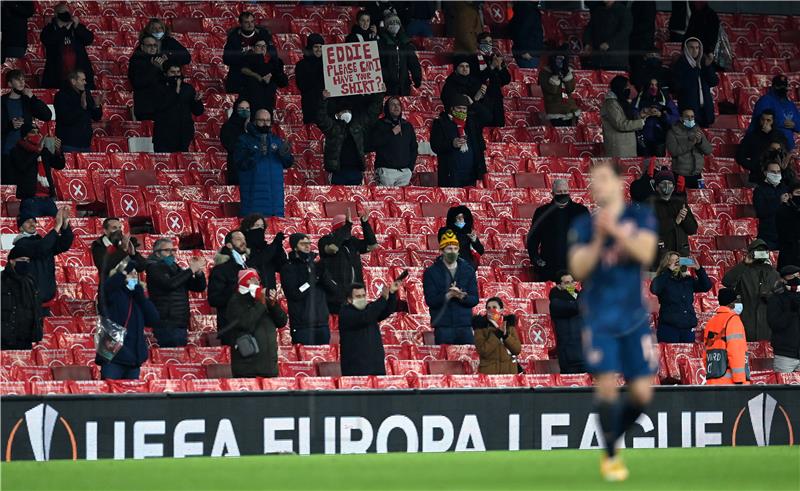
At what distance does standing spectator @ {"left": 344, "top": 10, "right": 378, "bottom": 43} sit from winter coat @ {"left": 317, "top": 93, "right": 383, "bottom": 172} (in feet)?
2.35

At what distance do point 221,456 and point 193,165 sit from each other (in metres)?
6.36

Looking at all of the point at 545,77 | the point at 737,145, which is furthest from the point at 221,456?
the point at 737,145

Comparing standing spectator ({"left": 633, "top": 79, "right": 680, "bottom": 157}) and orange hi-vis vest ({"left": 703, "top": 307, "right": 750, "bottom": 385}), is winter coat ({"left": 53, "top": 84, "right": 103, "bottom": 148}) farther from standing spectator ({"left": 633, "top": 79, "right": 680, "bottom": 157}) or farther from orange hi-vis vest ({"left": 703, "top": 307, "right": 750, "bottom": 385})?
orange hi-vis vest ({"left": 703, "top": 307, "right": 750, "bottom": 385})

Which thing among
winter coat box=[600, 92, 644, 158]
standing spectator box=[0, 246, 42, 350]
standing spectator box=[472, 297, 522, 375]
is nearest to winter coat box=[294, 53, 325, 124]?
winter coat box=[600, 92, 644, 158]

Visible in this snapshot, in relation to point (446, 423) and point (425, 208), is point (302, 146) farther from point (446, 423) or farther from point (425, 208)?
point (446, 423)

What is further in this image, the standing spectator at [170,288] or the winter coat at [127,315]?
the standing spectator at [170,288]

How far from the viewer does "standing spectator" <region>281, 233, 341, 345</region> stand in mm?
17734

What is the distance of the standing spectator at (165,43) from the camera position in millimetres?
20875

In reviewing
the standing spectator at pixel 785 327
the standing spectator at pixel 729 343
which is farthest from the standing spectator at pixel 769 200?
the standing spectator at pixel 729 343

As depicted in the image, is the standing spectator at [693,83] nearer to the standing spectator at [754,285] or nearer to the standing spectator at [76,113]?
the standing spectator at [754,285]

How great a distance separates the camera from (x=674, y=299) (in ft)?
62.4

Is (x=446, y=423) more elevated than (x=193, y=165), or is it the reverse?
(x=193, y=165)

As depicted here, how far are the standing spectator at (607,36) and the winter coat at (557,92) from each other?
84 centimetres

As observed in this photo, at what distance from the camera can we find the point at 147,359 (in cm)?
1698
